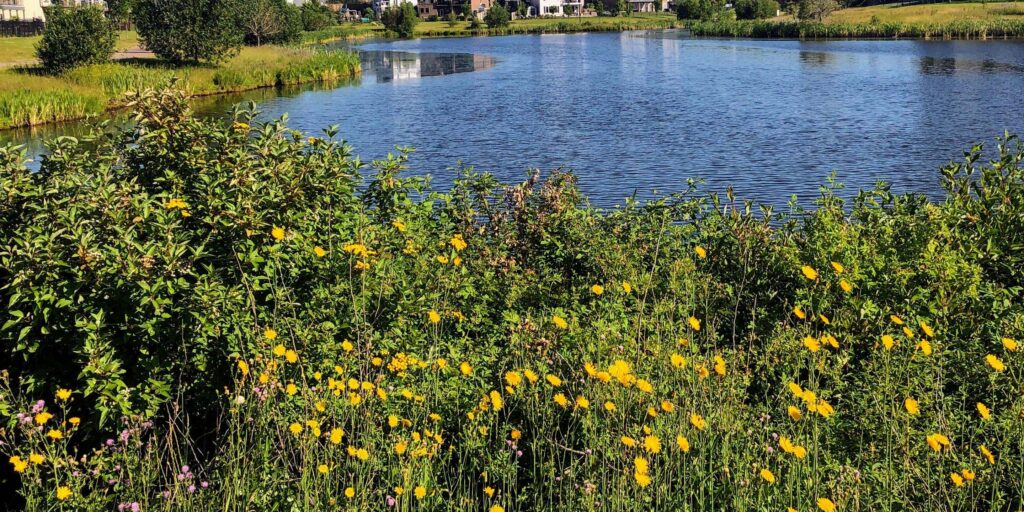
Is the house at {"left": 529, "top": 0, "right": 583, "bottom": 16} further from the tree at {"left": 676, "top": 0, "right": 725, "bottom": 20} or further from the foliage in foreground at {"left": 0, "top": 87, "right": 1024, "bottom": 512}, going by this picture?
the foliage in foreground at {"left": 0, "top": 87, "right": 1024, "bottom": 512}

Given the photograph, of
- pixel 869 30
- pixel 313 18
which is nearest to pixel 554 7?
pixel 313 18

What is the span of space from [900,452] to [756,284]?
2434mm

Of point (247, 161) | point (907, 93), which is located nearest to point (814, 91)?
point (907, 93)

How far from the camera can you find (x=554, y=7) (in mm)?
166375

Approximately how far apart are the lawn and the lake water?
2010cm

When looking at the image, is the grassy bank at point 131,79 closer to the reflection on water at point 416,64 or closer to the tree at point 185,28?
the tree at point 185,28

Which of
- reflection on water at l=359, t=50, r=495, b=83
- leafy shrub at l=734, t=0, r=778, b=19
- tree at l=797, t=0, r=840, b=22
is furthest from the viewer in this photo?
leafy shrub at l=734, t=0, r=778, b=19

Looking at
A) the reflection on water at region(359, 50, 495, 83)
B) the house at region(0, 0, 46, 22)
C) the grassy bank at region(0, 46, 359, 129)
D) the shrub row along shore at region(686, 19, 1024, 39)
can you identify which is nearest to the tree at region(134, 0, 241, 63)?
the grassy bank at region(0, 46, 359, 129)

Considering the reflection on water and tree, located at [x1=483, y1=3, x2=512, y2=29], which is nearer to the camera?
the reflection on water

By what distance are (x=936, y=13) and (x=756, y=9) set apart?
35.0m

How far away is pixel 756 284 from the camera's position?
7.00m

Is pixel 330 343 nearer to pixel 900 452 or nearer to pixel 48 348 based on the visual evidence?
pixel 48 348

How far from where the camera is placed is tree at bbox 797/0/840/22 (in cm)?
9125

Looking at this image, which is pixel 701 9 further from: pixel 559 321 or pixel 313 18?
pixel 559 321
